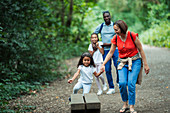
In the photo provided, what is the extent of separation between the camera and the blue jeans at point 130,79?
458 cm

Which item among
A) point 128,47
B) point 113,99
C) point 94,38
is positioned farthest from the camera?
point 94,38

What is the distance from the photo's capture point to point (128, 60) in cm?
470

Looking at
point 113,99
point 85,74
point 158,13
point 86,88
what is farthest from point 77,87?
point 158,13

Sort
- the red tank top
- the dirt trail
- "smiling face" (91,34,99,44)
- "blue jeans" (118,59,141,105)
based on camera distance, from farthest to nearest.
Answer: "smiling face" (91,34,99,44) < the dirt trail < the red tank top < "blue jeans" (118,59,141,105)

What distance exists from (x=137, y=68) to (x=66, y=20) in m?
14.3

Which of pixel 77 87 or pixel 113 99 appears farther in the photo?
pixel 113 99

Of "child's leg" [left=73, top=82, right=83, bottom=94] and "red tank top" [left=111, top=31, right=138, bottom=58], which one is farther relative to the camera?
"child's leg" [left=73, top=82, right=83, bottom=94]

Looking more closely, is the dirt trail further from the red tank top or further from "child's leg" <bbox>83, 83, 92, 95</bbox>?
the red tank top

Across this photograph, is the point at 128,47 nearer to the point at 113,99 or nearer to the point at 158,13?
the point at 113,99

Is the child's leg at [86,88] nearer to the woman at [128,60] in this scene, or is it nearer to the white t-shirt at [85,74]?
the white t-shirt at [85,74]

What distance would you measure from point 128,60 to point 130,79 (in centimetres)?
38

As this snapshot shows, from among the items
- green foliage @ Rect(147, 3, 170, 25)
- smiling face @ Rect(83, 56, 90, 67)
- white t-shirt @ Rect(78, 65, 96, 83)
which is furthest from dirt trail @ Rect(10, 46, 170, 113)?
green foliage @ Rect(147, 3, 170, 25)

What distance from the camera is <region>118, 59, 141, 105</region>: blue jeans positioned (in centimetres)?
458

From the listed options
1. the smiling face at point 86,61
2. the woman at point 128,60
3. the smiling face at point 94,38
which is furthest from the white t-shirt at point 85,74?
the smiling face at point 94,38
